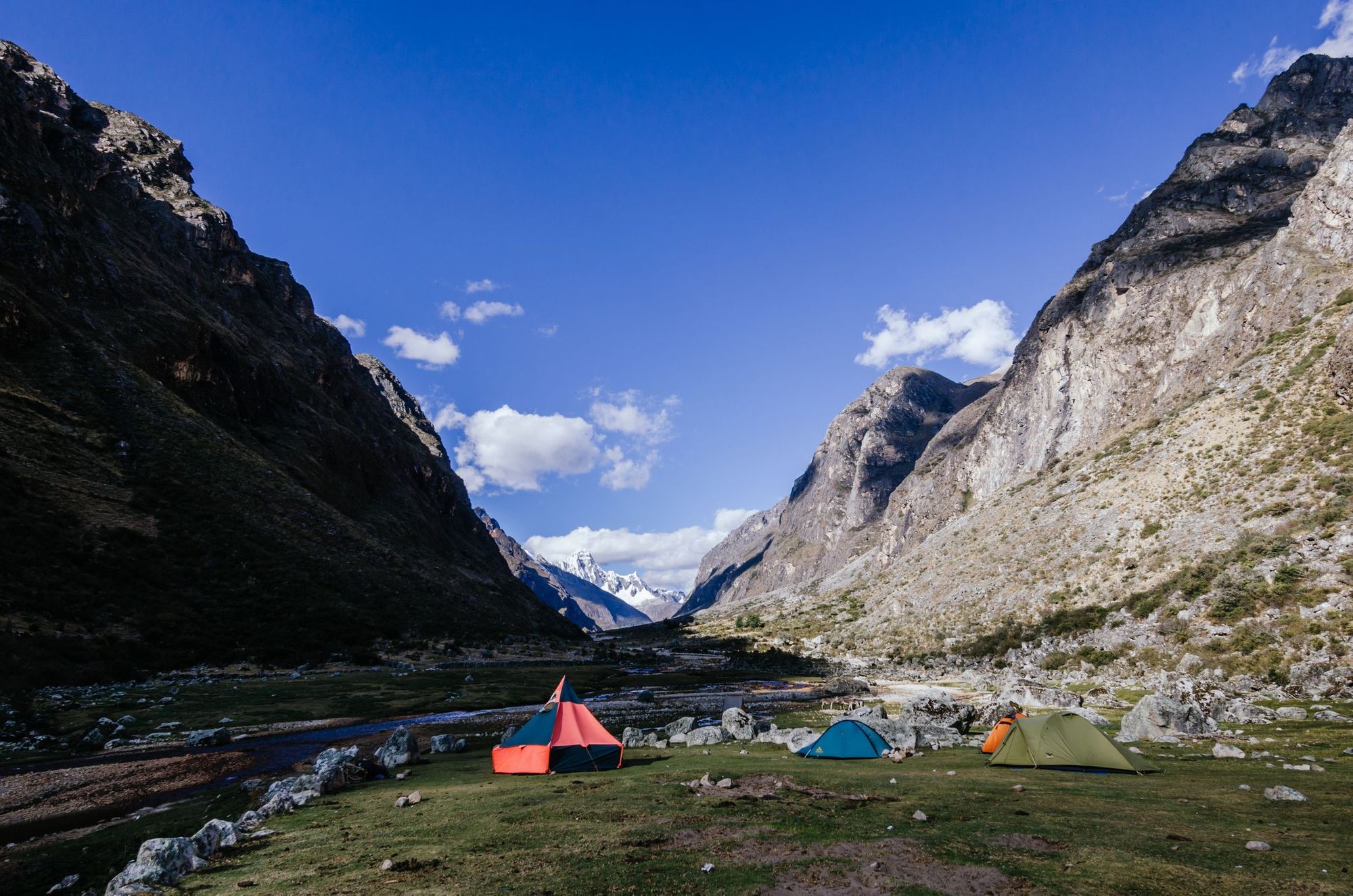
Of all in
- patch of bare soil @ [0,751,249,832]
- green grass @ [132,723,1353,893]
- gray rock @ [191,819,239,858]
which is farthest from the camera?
patch of bare soil @ [0,751,249,832]

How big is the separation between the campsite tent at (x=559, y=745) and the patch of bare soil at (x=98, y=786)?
1133 cm

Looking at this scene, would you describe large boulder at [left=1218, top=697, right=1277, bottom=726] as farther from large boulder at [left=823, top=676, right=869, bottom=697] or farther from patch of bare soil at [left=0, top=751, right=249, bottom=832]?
patch of bare soil at [left=0, top=751, right=249, bottom=832]

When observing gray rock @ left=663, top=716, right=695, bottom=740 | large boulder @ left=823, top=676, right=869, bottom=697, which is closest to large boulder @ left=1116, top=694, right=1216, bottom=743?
gray rock @ left=663, top=716, right=695, bottom=740

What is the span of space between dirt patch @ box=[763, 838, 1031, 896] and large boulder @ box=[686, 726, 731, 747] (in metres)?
16.2

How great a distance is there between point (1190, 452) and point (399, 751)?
68863 mm

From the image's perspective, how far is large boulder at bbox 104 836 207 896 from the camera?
11.3 m

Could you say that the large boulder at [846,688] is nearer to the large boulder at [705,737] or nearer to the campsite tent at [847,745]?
the large boulder at [705,737]

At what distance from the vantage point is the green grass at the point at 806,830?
421 inches

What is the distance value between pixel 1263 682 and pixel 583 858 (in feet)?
123

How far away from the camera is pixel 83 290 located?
80625 millimetres

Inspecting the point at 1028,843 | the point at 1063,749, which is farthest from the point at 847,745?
the point at 1028,843

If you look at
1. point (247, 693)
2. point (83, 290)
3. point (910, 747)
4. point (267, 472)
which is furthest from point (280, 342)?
point (910, 747)

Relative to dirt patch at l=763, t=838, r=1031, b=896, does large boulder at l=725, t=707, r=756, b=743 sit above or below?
below

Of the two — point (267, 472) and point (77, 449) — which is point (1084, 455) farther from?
point (77, 449)
